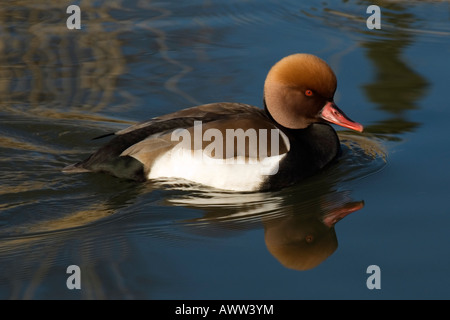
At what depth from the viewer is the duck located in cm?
584

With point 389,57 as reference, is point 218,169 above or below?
below

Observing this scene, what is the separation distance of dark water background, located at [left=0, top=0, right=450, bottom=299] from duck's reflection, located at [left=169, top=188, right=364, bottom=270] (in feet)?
0.05

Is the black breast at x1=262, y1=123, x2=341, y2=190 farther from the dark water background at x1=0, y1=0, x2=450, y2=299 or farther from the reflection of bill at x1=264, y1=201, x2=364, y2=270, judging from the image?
the reflection of bill at x1=264, y1=201, x2=364, y2=270

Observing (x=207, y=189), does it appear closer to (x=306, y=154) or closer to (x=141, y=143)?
(x=141, y=143)

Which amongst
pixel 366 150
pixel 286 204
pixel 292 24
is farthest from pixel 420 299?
pixel 292 24

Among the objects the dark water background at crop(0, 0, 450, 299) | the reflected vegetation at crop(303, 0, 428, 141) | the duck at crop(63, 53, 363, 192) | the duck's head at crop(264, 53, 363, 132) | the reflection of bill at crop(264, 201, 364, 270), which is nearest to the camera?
the dark water background at crop(0, 0, 450, 299)

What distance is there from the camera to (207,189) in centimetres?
591

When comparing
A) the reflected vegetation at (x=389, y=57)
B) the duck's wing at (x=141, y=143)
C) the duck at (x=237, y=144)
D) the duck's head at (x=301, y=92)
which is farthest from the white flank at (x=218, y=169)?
the reflected vegetation at (x=389, y=57)

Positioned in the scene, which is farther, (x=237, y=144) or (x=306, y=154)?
(x=306, y=154)

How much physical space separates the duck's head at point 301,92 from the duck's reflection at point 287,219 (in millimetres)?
638

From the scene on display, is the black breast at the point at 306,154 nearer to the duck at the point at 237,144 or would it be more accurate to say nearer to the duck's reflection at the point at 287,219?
the duck at the point at 237,144

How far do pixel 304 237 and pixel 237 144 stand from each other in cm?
89

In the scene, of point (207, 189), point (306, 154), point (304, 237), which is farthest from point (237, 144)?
point (304, 237)

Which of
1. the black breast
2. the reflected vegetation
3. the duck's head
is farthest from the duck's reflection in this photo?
the reflected vegetation
